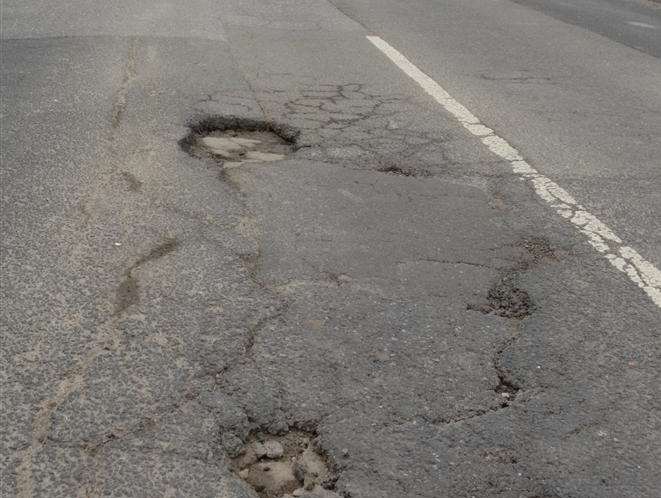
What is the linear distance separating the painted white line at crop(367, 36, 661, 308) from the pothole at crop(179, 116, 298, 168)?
1553 mm

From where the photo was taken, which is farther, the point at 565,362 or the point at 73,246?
the point at 73,246

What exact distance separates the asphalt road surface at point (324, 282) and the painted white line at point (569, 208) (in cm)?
3

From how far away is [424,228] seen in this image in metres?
4.89

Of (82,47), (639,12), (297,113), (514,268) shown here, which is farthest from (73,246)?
(639,12)

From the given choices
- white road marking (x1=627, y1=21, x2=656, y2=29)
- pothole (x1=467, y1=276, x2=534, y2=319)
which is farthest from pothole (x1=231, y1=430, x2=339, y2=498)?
white road marking (x1=627, y1=21, x2=656, y2=29)

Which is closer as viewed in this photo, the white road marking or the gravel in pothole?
the gravel in pothole

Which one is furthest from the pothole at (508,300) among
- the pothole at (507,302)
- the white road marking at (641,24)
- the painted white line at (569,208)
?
the white road marking at (641,24)

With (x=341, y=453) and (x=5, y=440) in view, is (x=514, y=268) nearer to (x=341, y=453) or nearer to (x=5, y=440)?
(x=341, y=453)

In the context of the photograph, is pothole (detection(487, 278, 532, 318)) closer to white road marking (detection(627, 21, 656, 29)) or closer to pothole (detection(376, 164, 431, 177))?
pothole (detection(376, 164, 431, 177))

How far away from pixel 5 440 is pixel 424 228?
8.79 ft

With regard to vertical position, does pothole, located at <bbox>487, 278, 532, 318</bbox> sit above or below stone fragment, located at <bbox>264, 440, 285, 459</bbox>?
above

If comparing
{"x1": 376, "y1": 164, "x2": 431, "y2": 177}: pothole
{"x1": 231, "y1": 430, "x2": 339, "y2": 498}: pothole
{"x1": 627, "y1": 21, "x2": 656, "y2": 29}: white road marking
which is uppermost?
{"x1": 231, "y1": 430, "x2": 339, "y2": 498}: pothole

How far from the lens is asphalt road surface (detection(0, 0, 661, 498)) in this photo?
9.91 feet

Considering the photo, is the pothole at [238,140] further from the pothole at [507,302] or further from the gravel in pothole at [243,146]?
the pothole at [507,302]
